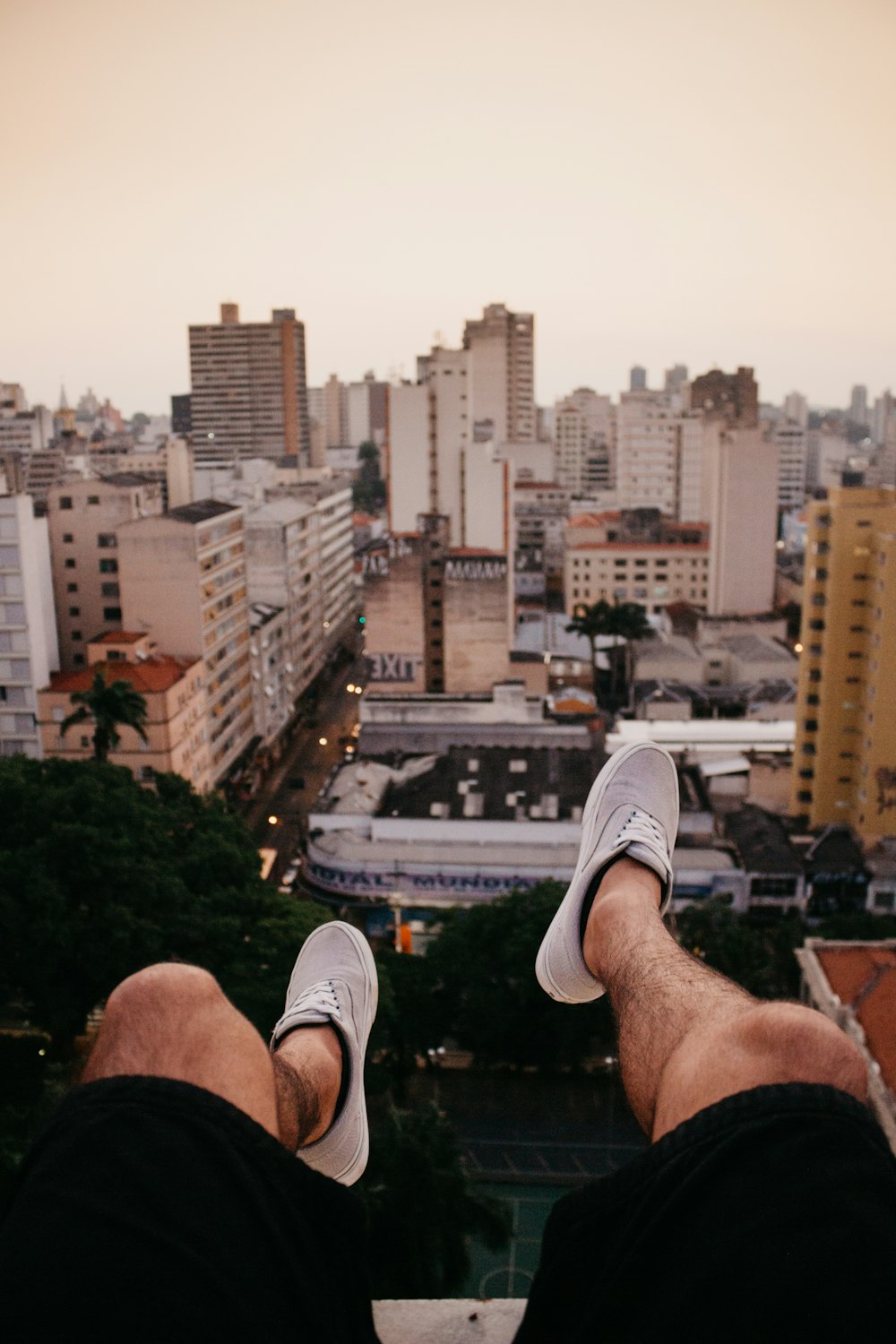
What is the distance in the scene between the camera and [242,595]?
1158 inches

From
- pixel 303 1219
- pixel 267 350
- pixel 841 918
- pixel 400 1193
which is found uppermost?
pixel 267 350

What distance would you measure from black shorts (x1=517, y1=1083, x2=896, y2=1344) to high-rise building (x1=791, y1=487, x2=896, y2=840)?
21.2 metres

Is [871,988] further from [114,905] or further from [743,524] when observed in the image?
[743,524]

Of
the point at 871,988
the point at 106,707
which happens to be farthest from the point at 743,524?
the point at 871,988

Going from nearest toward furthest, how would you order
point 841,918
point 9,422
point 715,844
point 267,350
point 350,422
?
1. point 841,918
2. point 715,844
3. point 9,422
4. point 267,350
5. point 350,422

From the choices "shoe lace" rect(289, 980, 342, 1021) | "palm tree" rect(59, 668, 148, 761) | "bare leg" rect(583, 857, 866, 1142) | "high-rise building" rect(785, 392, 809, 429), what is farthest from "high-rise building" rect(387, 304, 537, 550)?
"high-rise building" rect(785, 392, 809, 429)

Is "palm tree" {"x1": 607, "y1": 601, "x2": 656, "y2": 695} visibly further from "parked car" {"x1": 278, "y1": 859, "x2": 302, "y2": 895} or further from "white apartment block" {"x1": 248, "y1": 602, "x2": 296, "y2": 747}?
"parked car" {"x1": 278, "y1": 859, "x2": 302, "y2": 895}

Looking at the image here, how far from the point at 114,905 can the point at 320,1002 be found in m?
9.37

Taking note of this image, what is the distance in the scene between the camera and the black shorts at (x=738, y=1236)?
1609 mm

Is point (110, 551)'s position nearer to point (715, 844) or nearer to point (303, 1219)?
point (715, 844)

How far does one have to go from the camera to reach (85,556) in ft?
90.7

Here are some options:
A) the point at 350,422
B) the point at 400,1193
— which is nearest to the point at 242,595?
the point at 400,1193

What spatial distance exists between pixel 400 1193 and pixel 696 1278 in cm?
838

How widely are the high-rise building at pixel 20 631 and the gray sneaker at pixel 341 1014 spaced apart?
2016cm
